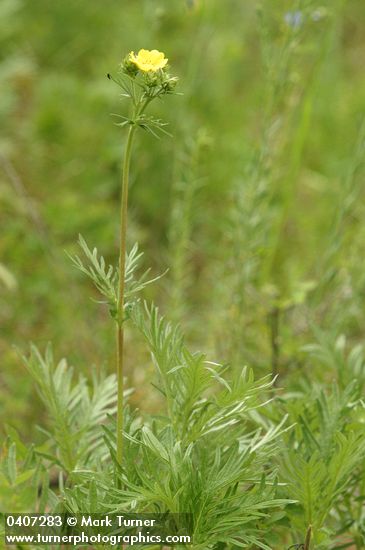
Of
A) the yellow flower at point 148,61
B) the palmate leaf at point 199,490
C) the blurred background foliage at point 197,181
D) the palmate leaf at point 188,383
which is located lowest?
the palmate leaf at point 199,490

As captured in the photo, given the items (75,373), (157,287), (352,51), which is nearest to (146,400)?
(75,373)

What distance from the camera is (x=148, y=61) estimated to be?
1033mm

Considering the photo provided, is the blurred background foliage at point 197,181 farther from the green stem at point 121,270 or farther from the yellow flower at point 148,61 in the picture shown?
the yellow flower at point 148,61

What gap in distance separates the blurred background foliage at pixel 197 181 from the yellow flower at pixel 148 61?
2.60 feet

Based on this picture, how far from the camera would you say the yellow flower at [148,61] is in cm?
101

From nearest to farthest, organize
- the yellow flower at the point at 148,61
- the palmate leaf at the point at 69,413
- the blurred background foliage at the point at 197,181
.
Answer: the yellow flower at the point at 148,61 < the palmate leaf at the point at 69,413 < the blurred background foliage at the point at 197,181

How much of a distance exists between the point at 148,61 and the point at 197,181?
1.09 metres

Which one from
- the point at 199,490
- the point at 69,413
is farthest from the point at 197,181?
the point at 199,490

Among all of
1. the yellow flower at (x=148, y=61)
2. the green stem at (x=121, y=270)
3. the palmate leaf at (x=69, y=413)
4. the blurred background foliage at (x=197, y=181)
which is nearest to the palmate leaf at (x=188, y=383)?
the green stem at (x=121, y=270)

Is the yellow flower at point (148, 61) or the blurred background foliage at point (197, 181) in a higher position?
the blurred background foliage at point (197, 181)

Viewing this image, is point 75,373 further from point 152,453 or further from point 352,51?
point 352,51

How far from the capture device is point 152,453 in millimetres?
1111

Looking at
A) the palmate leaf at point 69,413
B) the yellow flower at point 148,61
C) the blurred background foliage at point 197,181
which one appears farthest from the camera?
the blurred background foliage at point 197,181

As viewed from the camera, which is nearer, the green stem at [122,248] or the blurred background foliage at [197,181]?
the green stem at [122,248]
